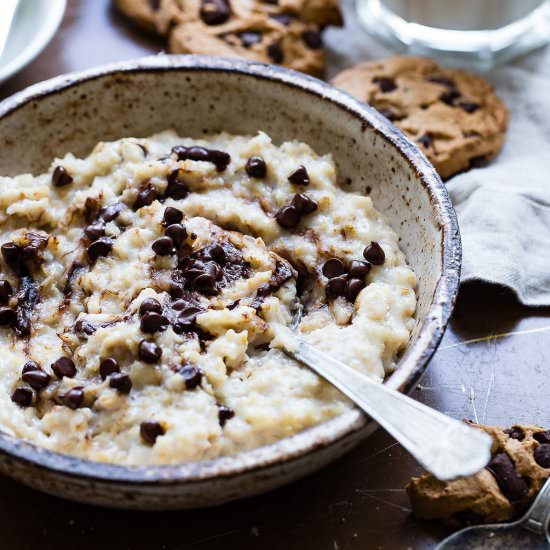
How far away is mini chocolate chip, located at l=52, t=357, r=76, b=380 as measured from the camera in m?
2.95

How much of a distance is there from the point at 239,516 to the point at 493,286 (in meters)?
1.59

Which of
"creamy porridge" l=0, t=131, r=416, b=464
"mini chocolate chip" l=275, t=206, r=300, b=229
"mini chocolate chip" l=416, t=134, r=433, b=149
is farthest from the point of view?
"mini chocolate chip" l=416, t=134, r=433, b=149

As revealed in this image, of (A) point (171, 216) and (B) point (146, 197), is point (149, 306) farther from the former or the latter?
(B) point (146, 197)

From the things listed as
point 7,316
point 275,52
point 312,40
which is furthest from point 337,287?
point 312,40

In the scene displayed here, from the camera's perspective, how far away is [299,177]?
3.52 metres

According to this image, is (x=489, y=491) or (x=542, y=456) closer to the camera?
(x=489, y=491)

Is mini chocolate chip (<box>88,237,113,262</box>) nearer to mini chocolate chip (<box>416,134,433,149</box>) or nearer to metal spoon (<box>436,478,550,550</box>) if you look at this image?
metal spoon (<box>436,478,550,550</box>)

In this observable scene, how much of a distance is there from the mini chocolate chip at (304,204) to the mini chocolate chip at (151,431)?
1142 millimetres

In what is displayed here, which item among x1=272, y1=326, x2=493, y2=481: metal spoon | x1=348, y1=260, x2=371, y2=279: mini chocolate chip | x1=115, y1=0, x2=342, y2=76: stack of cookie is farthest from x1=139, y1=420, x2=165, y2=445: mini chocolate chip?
x1=115, y1=0, x2=342, y2=76: stack of cookie

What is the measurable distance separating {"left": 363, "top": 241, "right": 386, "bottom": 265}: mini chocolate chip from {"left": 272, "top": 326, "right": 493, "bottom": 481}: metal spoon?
59 centimetres

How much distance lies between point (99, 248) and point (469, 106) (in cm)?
238

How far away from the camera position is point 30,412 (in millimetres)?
2914

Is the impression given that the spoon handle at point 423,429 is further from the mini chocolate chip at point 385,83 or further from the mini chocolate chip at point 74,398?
the mini chocolate chip at point 385,83

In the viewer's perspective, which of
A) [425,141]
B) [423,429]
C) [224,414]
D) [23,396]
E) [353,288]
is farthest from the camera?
[425,141]
